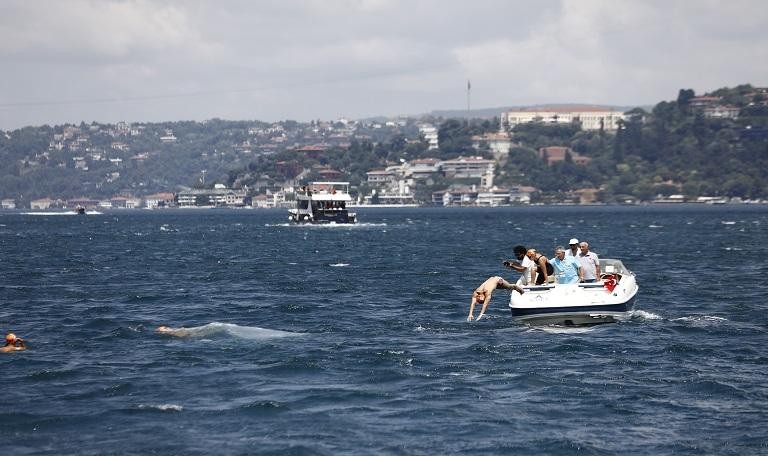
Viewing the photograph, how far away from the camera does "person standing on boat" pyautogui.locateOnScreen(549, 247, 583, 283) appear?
33438 millimetres

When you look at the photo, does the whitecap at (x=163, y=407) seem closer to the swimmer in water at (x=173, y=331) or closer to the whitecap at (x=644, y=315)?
the swimmer in water at (x=173, y=331)

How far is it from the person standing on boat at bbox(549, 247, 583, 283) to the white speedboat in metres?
0.51

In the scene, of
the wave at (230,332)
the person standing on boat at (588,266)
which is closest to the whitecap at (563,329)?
the person standing on boat at (588,266)

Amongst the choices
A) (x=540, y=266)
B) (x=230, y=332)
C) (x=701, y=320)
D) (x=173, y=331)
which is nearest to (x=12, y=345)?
(x=173, y=331)

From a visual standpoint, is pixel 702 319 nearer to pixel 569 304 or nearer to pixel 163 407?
pixel 569 304

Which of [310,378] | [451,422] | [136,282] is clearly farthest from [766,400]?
[136,282]

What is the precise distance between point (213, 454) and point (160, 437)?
1.47m

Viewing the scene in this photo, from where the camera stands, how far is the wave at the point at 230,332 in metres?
32.4

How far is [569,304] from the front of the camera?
107 feet

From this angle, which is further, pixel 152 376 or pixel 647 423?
pixel 152 376

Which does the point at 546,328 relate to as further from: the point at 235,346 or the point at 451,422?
the point at 451,422

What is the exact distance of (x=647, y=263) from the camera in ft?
215

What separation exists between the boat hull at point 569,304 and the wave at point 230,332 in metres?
6.14

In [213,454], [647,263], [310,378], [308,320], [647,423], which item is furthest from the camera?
[647,263]
